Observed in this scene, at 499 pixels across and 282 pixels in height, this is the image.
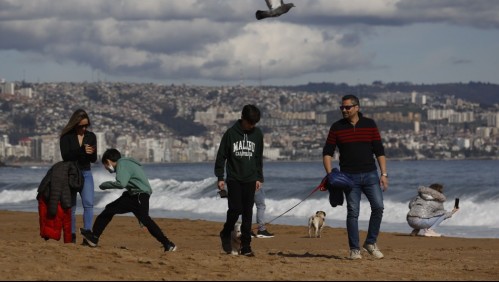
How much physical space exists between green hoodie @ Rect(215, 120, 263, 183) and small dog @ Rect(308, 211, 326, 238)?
19.0 ft

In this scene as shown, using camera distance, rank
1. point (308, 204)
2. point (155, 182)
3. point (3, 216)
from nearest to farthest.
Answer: point (3, 216), point (308, 204), point (155, 182)

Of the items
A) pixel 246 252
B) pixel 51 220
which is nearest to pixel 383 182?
pixel 246 252

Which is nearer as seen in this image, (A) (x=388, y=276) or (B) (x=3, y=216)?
(A) (x=388, y=276)

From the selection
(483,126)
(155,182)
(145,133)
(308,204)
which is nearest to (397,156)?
(483,126)

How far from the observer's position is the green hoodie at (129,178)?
11.8m

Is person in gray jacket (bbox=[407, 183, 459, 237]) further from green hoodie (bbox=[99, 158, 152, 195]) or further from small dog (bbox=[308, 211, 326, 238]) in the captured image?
green hoodie (bbox=[99, 158, 152, 195])

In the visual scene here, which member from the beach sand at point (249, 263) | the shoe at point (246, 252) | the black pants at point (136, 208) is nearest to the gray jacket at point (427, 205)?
the beach sand at point (249, 263)

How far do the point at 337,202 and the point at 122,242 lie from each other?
224 inches

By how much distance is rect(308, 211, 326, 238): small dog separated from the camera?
17.0 meters

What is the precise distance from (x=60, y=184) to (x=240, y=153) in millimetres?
1990

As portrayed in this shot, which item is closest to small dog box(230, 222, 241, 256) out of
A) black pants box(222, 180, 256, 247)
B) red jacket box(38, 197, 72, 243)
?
black pants box(222, 180, 256, 247)

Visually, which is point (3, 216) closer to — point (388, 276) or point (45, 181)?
point (45, 181)

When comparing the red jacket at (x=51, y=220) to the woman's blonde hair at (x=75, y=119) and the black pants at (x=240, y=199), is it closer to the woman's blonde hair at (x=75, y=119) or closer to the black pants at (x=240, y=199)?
the woman's blonde hair at (x=75, y=119)

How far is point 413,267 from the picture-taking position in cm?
1092
